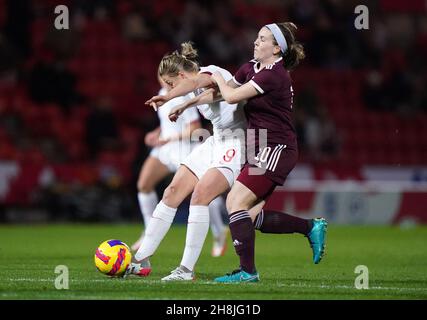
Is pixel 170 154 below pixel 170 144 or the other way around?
below

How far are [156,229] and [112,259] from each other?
1.79ft

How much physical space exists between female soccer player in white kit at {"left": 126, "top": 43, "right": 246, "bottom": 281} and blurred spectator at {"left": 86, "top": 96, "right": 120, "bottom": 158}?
356 inches

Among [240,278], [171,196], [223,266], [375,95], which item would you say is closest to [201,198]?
[171,196]

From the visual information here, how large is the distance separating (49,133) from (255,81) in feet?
34.9

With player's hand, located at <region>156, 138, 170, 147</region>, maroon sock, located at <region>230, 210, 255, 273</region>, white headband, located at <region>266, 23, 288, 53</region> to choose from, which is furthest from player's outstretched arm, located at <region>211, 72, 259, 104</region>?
player's hand, located at <region>156, 138, 170, 147</region>

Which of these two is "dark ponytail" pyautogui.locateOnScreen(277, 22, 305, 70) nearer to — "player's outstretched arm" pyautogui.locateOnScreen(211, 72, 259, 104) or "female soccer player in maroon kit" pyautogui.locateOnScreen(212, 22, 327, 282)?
"female soccer player in maroon kit" pyautogui.locateOnScreen(212, 22, 327, 282)

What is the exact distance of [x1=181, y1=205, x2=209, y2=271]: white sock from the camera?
7.93m

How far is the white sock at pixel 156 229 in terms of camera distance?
8.30 metres

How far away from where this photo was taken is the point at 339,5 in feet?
71.7

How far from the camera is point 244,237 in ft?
25.3

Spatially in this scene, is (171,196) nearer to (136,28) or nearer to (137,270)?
(137,270)

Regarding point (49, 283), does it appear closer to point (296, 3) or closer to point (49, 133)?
point (49, 133)

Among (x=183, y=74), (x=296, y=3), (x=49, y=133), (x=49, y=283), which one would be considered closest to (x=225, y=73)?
(x=183, y=74)

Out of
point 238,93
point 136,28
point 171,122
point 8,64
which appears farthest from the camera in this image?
point 136,28
